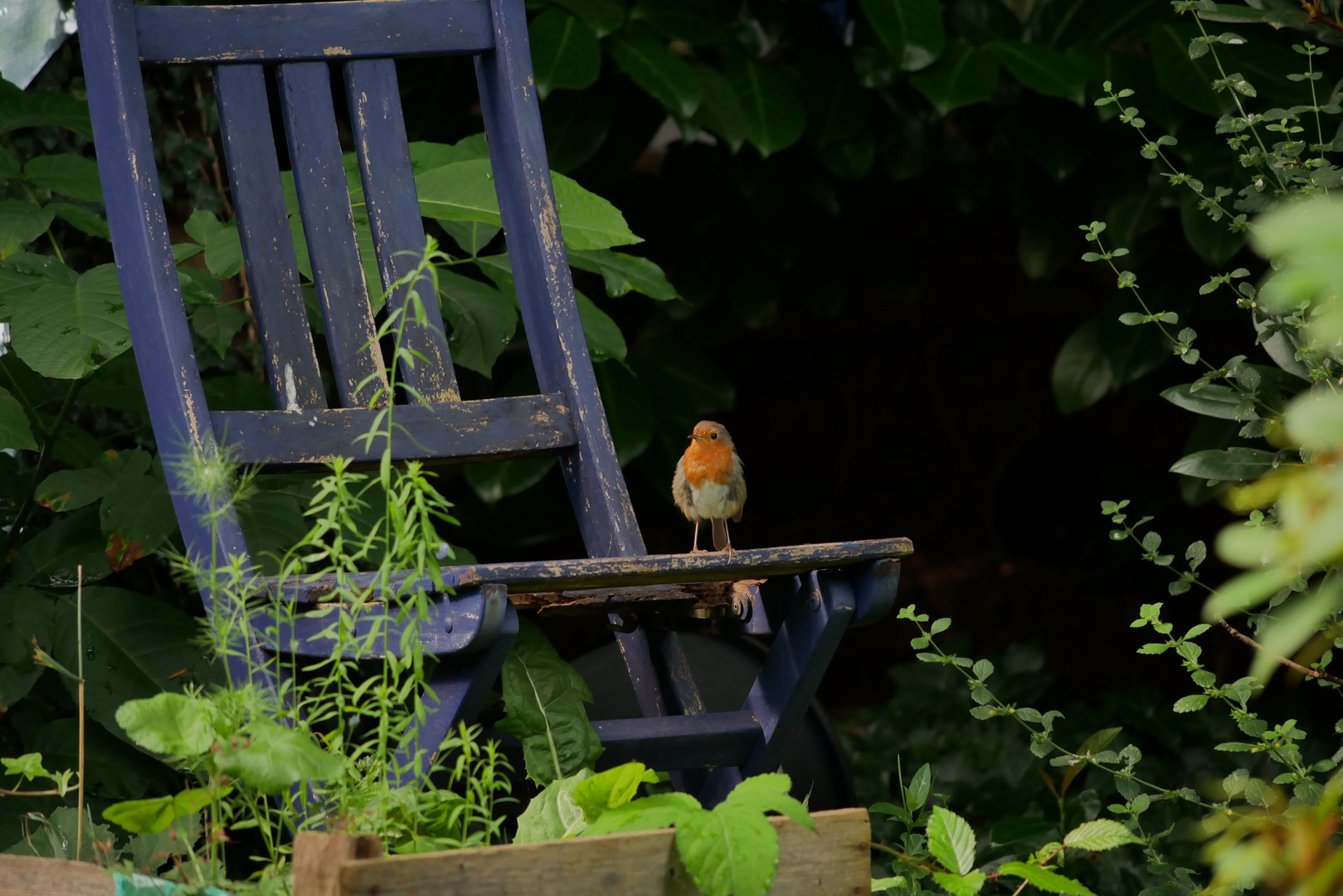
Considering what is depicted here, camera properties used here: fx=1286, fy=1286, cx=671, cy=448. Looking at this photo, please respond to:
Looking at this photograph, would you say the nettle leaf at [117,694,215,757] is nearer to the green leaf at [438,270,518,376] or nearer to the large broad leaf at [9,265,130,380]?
the large broad leaf at [9,265,130,380]

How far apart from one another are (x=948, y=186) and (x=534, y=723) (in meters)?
2.49

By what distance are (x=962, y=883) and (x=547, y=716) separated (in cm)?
47

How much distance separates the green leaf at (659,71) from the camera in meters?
2.59

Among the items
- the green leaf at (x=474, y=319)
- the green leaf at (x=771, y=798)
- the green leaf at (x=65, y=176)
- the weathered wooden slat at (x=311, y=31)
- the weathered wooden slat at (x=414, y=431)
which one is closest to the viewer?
the green leaf at (x=771, y=798)

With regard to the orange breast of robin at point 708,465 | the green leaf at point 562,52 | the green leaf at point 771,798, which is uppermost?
the green leaf at point 562,52

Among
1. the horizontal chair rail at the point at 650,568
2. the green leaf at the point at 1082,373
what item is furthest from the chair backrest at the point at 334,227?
the green leaf at the point at 1082,373

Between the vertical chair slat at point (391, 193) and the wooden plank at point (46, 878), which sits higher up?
the vertical chair slat at point (391, 193)

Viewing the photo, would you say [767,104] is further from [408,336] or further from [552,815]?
[552,815]

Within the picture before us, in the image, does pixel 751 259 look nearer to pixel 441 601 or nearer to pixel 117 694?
pixel 117 694

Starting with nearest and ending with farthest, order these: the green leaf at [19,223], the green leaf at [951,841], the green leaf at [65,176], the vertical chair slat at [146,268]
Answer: the green leaf at [951,841], the vertical chair slat at [146,268], the green leaf at [19,223], the green leaf at [65,176]

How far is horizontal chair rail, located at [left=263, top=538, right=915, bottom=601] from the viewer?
114 centimetres

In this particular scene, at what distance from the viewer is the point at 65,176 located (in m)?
1.87

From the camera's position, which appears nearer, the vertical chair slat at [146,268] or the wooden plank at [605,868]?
the wooden plank at [605,868]

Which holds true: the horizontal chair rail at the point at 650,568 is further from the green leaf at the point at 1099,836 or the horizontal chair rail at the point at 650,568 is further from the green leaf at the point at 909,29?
the green leaf at the point at 909,29
